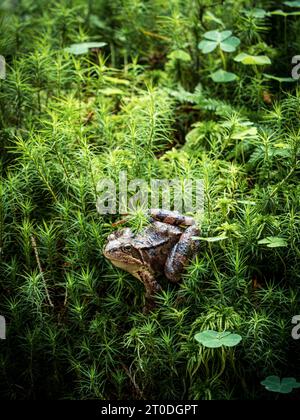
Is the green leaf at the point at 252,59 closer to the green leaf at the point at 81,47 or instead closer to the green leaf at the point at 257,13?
the green leaf at the point at 257,13

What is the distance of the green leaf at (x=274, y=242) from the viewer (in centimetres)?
351

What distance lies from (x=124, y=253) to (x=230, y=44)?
2.12 meters

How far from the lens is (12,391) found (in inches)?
142

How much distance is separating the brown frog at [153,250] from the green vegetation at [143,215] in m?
0.09

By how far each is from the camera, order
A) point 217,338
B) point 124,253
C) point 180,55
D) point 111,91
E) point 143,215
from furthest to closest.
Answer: point 180,55 < point 111,91 < point 143,215 < point 124,253 < point 217,338

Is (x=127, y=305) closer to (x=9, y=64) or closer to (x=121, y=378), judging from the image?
(x=121, y=378)

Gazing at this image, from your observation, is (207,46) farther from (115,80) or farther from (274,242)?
(274,242)

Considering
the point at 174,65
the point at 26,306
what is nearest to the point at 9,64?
the point at 174,65

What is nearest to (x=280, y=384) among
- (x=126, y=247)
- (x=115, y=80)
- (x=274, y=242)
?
(x=274, y=242)

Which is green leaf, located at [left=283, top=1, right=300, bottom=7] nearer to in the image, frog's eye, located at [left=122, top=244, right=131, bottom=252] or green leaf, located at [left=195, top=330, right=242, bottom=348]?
frog's eye, located at [left=122, top=244, right=131, bottom=252]

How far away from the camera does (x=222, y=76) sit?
15.2 ft

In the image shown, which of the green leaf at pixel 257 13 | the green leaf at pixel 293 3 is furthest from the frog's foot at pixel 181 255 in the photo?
the green leaf at pixel 293 3

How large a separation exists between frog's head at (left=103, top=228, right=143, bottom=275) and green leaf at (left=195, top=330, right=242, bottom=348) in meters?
0.59
